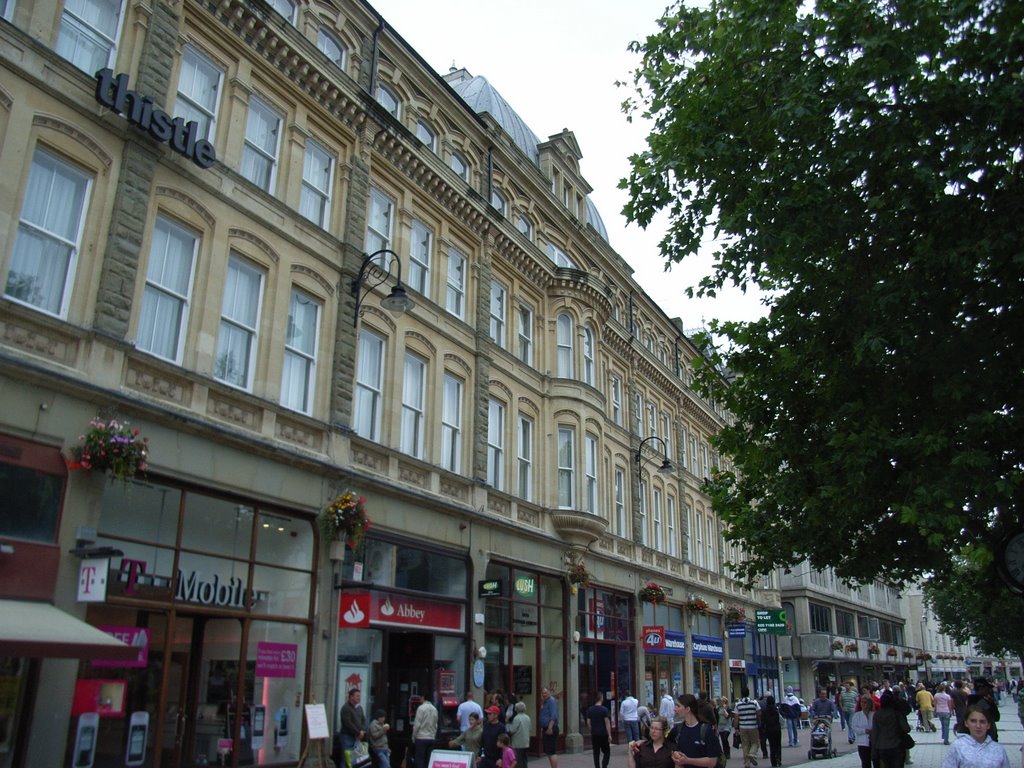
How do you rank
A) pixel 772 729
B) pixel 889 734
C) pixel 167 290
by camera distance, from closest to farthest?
1. pixel 889 734
2. pixel 167 290
3. pixel 772 729

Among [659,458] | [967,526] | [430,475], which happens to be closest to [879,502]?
[967,526]

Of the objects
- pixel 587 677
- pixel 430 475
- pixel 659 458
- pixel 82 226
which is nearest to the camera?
pixel 82 226

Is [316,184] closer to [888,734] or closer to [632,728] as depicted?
[888,734]

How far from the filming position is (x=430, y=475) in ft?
66.8

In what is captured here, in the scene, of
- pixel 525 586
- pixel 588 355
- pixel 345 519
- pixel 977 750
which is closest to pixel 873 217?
pixel 977 750

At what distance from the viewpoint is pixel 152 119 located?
1437 cm

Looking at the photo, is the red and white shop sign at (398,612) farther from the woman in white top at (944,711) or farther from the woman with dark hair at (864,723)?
the woman in white top at (944,711)

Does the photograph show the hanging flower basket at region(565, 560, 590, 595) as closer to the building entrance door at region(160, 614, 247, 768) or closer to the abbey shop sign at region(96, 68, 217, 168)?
the building entrance door at region(160, 614, 247, 768)

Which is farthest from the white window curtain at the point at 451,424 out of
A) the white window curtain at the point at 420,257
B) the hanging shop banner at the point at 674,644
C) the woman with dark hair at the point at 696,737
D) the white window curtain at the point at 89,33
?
the hanging shop banner at the point at 674,644

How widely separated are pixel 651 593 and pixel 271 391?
18.6 m

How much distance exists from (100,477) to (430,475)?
875 centimetres

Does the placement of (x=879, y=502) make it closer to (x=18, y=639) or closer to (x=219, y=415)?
(x=219, y=415)

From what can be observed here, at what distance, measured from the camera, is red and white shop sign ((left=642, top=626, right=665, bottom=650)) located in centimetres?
2847

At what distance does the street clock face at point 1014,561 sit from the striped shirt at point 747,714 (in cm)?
1043
